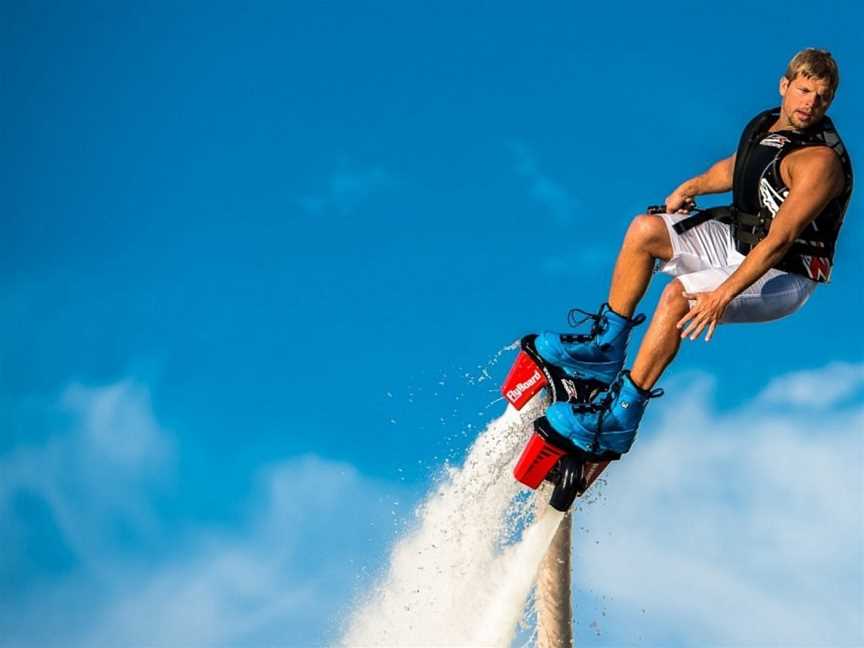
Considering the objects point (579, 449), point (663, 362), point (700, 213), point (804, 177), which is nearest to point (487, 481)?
point (579, 449)

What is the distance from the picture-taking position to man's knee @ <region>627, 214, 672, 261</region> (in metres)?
10.9

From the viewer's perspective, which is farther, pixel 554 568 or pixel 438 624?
pixel 554 568

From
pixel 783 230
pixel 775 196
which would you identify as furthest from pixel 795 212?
pixel 775 196

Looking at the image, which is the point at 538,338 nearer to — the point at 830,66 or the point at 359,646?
the point at 830,66

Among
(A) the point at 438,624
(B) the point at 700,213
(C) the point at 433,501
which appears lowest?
(A) the point at 438,624

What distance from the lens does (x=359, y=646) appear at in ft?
45.4

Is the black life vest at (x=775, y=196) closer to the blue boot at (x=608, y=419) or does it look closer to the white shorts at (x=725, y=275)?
the white shorts at (x=725, y=275)

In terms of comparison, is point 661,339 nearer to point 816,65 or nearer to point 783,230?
point 783,230

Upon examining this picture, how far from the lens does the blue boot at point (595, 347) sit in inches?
444

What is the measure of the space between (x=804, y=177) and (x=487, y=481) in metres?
4.09

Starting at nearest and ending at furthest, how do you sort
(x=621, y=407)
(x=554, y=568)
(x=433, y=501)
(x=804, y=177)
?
(x=804, y=177) → (x=621, y=407) → (x=433, y=501) → (x=554, y=568)

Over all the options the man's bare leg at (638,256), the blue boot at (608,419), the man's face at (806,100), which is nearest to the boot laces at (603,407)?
the blue boot at (608,419)

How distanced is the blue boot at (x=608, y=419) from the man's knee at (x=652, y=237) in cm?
107

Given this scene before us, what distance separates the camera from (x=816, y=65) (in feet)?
33.4
